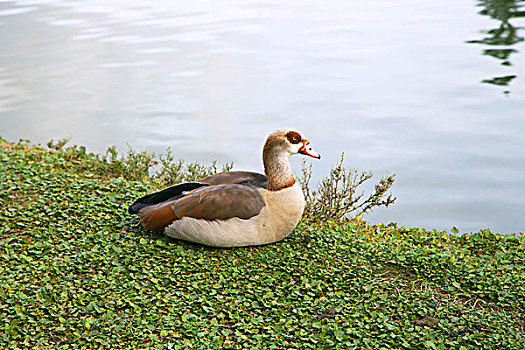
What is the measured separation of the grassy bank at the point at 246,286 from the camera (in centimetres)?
592

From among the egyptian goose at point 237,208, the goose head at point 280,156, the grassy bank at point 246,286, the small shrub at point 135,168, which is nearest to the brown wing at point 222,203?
the egyptian goose at point 237,208

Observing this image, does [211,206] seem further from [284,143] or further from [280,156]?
[284,143]

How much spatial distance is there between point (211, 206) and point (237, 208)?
0.32 metres

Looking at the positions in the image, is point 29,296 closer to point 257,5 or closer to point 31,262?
point 31,262

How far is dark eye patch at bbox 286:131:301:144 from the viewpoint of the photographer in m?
7.54

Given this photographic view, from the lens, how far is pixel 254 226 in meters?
7.30

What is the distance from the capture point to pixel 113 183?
30.6 ft

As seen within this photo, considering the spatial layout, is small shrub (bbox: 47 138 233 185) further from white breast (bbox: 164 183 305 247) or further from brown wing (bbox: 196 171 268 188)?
white breast (bbox: 164 183 305 247)

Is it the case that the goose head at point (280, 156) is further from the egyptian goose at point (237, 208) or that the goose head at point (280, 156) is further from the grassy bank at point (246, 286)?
the grassy bank at point (246, 286)

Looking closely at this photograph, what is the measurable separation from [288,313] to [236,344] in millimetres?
748

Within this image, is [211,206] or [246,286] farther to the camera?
[211,206]

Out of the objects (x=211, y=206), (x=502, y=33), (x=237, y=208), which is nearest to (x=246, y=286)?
(x=237, y=208)

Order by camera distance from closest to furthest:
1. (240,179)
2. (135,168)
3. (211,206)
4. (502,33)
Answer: (211,206) < (240,179) < (135,168) < (502,33)

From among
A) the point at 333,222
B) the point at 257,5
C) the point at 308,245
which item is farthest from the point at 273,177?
the point at 257,5
